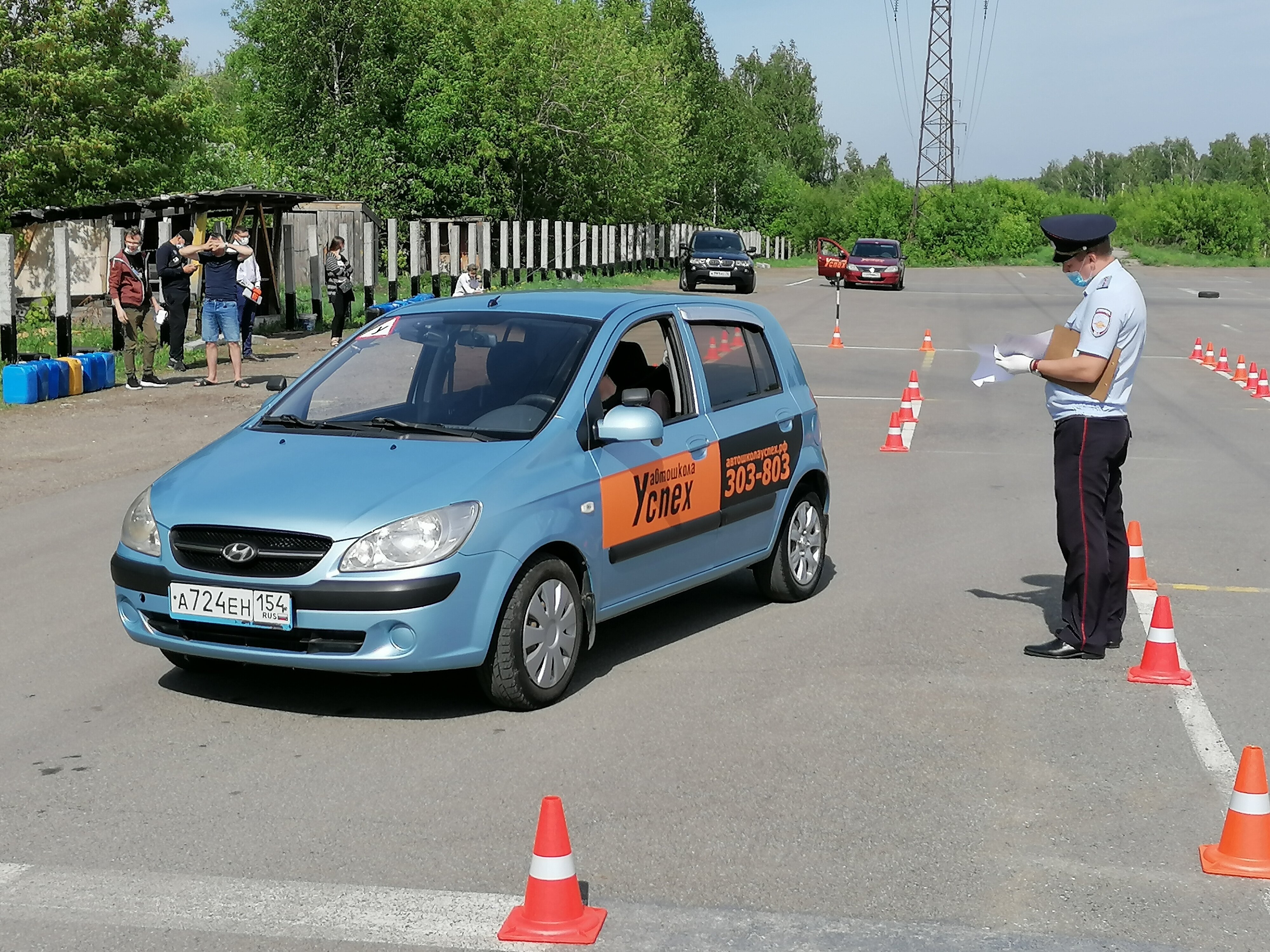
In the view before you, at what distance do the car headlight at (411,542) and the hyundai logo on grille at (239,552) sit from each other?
36cm

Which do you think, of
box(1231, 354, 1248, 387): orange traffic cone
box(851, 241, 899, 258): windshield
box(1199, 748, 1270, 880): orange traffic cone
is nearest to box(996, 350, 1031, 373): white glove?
box(1199, 748, 1270, 880): orange traffic cone

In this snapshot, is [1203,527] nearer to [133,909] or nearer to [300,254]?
[133,909]

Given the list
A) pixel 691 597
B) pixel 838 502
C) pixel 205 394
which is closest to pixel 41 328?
pixel 205 394

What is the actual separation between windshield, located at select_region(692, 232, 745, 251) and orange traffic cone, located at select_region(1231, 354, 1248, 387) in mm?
26403

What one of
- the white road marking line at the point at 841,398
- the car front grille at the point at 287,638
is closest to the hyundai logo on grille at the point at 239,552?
the car front grille at the point at 287,638

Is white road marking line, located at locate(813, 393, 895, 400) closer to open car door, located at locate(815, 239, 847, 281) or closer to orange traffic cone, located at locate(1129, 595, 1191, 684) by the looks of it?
orange traffic cone, located at locate(1129, 595, 1191, 684)

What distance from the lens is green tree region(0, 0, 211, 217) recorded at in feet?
115

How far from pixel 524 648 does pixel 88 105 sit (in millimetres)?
33928

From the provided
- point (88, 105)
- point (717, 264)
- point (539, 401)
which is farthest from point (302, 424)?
point (717, 264)

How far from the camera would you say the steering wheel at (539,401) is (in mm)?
6820

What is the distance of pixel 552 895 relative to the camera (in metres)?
4.14

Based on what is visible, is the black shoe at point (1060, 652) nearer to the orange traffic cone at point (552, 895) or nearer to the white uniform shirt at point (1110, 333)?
the white uniform shirt at point (1110, 333)

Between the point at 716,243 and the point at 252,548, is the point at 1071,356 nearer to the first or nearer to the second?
the point at 252,548

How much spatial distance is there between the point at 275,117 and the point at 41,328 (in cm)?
3055
